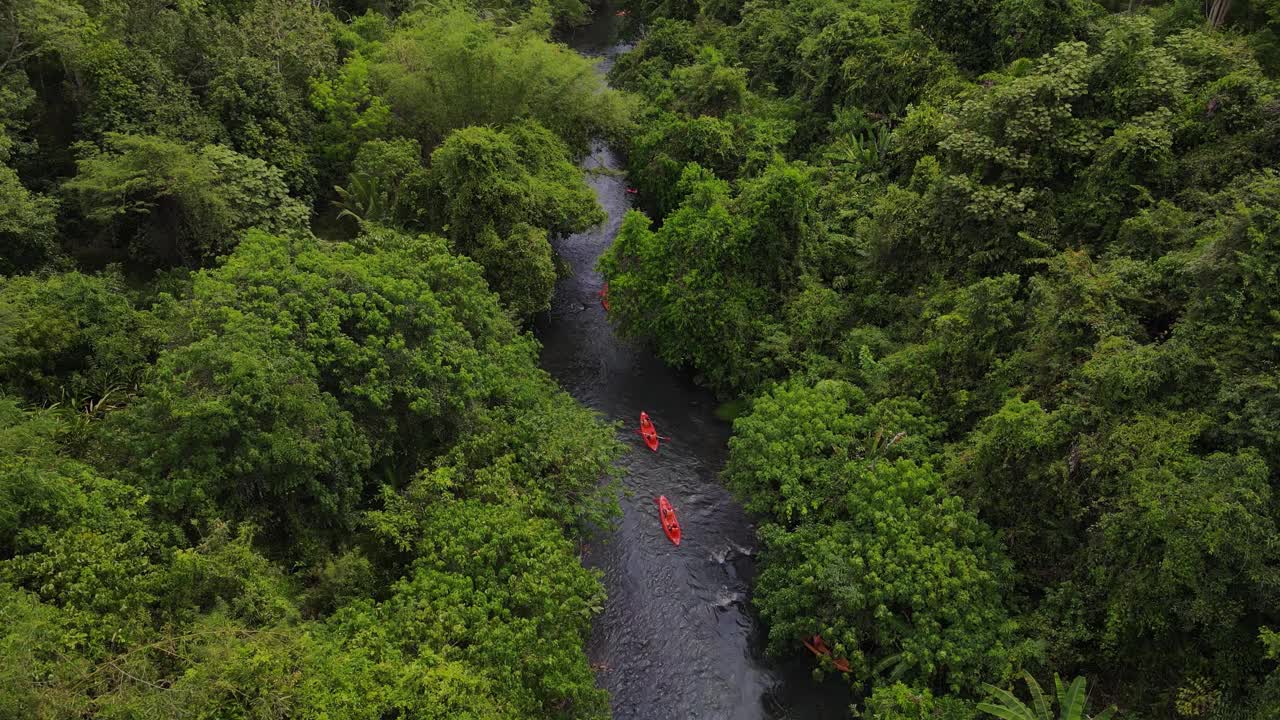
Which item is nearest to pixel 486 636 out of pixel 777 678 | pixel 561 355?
pixel 777 678

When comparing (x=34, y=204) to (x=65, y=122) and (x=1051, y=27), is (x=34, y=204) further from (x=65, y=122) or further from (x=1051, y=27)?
(x=1051, y=27)

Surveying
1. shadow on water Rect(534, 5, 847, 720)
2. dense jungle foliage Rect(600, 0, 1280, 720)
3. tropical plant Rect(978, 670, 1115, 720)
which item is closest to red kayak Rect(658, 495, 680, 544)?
shadow on water Rect(534, 5, 847, 720)

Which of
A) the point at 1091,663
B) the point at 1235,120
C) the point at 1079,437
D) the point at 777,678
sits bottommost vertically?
the point at 777,678

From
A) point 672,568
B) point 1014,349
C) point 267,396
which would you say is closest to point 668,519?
point 672,568

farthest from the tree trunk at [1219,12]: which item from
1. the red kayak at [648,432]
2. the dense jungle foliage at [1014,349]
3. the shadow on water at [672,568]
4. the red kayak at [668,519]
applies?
the red kayak at [668,519]

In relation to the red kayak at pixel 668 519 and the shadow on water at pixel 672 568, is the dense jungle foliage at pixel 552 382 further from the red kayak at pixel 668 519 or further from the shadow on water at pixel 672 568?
the red kayak at pixel 668 519

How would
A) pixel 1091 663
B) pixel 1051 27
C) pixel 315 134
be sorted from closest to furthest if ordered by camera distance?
Answer: pixel 1091 663
pixel 1051 27
pixel 315 134
